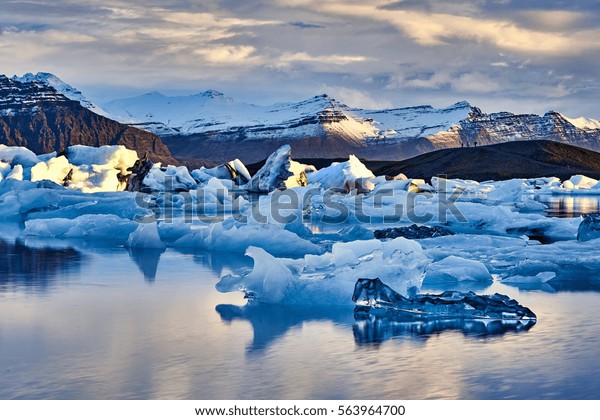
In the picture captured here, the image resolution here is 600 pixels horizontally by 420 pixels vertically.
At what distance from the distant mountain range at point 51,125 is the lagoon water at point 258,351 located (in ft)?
448

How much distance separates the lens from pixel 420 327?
7.09 metres

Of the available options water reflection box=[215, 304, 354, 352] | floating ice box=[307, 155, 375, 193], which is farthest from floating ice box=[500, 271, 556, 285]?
floating ice box=[307, 155, 375, 193]

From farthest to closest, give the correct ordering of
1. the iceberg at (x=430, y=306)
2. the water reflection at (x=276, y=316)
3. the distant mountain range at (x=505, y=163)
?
the distant mountain range at (x=505, y=163)
the iceberg at (x=430, y=306)
the water reflection at (x=276, y=316)

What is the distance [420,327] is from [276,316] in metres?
1.31

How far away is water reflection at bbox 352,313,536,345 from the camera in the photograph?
6795mm

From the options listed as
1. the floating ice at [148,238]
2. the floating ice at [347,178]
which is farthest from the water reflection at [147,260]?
the floating ice at [347,178]

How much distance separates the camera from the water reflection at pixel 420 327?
268 inches

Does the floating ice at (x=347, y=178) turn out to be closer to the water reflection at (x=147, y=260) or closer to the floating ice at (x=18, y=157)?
the floating ice at (x=18, y=157)

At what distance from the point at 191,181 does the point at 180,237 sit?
1079 inches

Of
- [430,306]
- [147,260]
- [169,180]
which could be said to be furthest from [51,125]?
[430,306]

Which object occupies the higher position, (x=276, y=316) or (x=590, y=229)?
(x=590, y=229)

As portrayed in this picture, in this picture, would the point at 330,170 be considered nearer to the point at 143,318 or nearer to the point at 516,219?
the point at 516,219

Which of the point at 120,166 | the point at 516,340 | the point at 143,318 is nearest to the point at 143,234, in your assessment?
the point at 143,318

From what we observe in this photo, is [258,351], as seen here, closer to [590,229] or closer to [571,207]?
[590,229]
